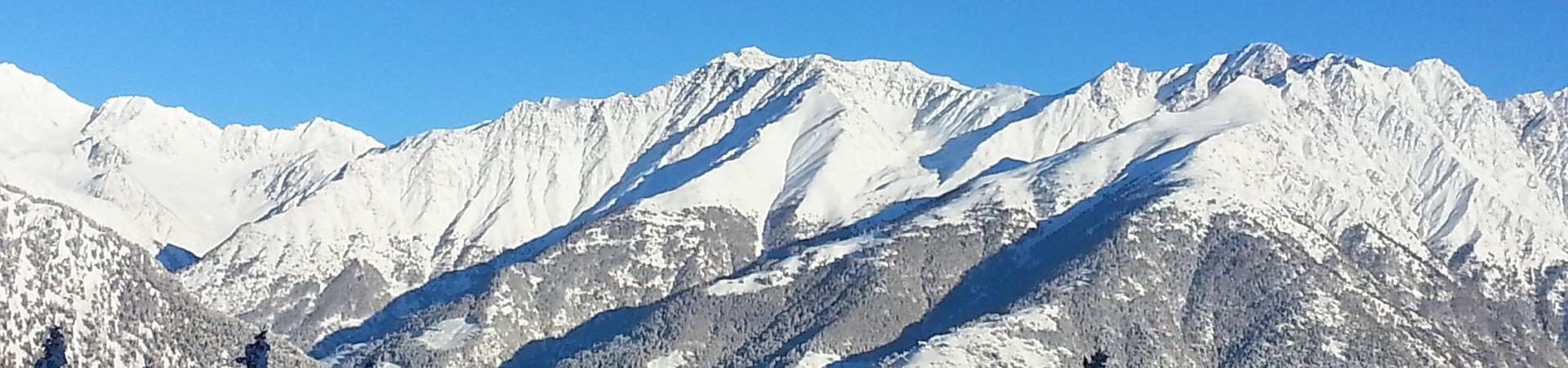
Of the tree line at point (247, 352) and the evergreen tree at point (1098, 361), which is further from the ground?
the evergreen tree at point (1098, 361)

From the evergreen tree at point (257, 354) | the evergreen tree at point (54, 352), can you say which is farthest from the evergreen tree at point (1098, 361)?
the evergreen tree at point (54, 352)

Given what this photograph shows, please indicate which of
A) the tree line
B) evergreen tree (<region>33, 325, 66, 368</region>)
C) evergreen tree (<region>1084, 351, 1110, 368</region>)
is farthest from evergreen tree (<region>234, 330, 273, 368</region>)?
evergreen tree (<region>1084, 351, 1110, 368</region>)

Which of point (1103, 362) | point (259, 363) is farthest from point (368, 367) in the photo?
point (1103, 362)

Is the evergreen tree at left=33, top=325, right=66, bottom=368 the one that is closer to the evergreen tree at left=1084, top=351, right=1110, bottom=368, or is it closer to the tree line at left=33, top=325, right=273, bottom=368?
the tree line at left=33, top=325, right=273, bottom=368

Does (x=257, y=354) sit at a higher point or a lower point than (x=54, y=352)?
lower

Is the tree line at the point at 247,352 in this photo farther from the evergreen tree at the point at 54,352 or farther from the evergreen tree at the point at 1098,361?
the evergreen tree at the point at 1098,361

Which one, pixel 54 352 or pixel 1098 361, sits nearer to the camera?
pixel 54 352

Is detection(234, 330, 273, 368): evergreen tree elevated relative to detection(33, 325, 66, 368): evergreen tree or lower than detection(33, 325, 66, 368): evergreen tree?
lower

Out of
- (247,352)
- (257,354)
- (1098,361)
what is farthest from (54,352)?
(1098,361)

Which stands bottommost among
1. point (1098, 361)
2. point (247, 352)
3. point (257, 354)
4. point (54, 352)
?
point (257, 354)

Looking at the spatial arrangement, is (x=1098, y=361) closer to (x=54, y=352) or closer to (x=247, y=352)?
(x=247, y=352)

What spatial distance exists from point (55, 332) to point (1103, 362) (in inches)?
1969

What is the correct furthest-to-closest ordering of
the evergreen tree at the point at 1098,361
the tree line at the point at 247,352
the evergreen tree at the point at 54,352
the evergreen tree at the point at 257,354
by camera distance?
the evergreen tree at the point at 1098,361, the evergreen tree at the point at 54,352, the tree line at the point at 247,352, the evergreen tree at the point at 257,354

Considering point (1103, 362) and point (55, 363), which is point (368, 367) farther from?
point (1103, 362)
